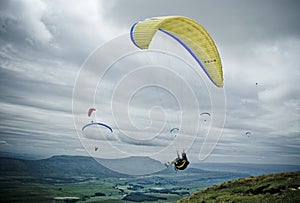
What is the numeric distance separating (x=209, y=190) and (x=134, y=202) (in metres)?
156

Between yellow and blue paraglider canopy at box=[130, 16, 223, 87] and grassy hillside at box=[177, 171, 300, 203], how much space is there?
11274mm

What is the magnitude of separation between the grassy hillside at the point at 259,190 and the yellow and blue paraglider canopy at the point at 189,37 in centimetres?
1127

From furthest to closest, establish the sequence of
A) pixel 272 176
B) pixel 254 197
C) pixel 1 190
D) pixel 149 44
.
A: pixel 1 190, pixel 272 176, pixel 254 197, pixel 149 44

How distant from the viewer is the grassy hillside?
22828mm

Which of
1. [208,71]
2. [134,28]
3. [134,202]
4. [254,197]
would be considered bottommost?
[134,202]

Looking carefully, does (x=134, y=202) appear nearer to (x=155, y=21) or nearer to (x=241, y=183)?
(x=241, y=183)

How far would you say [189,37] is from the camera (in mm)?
23906

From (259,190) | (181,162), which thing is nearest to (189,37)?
(181,162)

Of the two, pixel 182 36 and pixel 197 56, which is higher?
pixel 182 36

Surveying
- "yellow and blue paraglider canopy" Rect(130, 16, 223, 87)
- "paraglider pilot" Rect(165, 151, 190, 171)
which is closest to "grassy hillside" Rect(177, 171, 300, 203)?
"paraglider pilot" Rect(165, 151, 190, 171)

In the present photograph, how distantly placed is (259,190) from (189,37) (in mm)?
17417

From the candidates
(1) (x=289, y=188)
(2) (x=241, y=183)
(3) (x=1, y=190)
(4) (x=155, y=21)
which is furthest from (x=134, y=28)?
(3) (x=1, y=190)

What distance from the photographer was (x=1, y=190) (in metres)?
200

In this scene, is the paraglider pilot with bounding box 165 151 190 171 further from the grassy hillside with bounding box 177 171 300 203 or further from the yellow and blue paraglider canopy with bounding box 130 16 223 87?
the yellow and blue paraglider canopy with bounding box 130 16 223 87
